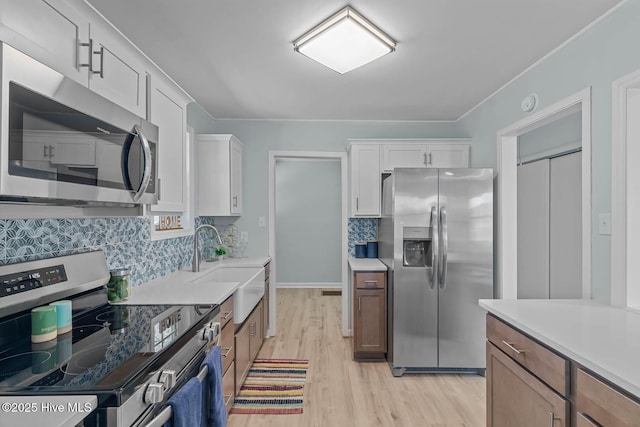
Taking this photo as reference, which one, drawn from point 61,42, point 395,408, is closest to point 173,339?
point 61,42

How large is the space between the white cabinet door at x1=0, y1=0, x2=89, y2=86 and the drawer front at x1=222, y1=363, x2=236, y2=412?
1.78m

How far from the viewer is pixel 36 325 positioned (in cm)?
127

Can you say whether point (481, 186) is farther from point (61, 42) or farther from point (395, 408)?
point (61, 42)

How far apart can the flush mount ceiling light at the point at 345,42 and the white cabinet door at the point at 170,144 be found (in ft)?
2.69

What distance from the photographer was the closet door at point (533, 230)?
283 centimetres

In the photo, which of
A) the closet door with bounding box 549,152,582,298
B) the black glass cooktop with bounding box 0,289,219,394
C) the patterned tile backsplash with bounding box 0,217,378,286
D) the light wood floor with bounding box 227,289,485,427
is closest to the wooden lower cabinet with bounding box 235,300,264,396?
the light wood floor with bounding box 227,289,485,427

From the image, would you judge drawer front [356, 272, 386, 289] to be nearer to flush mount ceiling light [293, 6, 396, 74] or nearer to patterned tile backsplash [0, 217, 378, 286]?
patterned tile backsplash [0, 217, 378, 286]

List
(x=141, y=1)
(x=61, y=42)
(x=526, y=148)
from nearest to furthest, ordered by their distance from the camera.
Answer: (x=61, y=42), (x=141, y=1), (x=526, y=148)

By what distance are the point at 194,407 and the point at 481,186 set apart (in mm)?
2741

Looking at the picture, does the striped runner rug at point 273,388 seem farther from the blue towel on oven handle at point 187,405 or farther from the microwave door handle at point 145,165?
the microwave door handle at point 145,165

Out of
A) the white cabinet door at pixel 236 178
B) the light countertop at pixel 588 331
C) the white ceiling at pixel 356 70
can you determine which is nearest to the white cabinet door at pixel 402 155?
the white ceiling at pixel 356 70

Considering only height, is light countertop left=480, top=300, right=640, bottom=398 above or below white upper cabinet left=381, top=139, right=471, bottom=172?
below

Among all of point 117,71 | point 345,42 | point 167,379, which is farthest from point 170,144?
point 167,379

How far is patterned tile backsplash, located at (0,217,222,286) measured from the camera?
147cm
